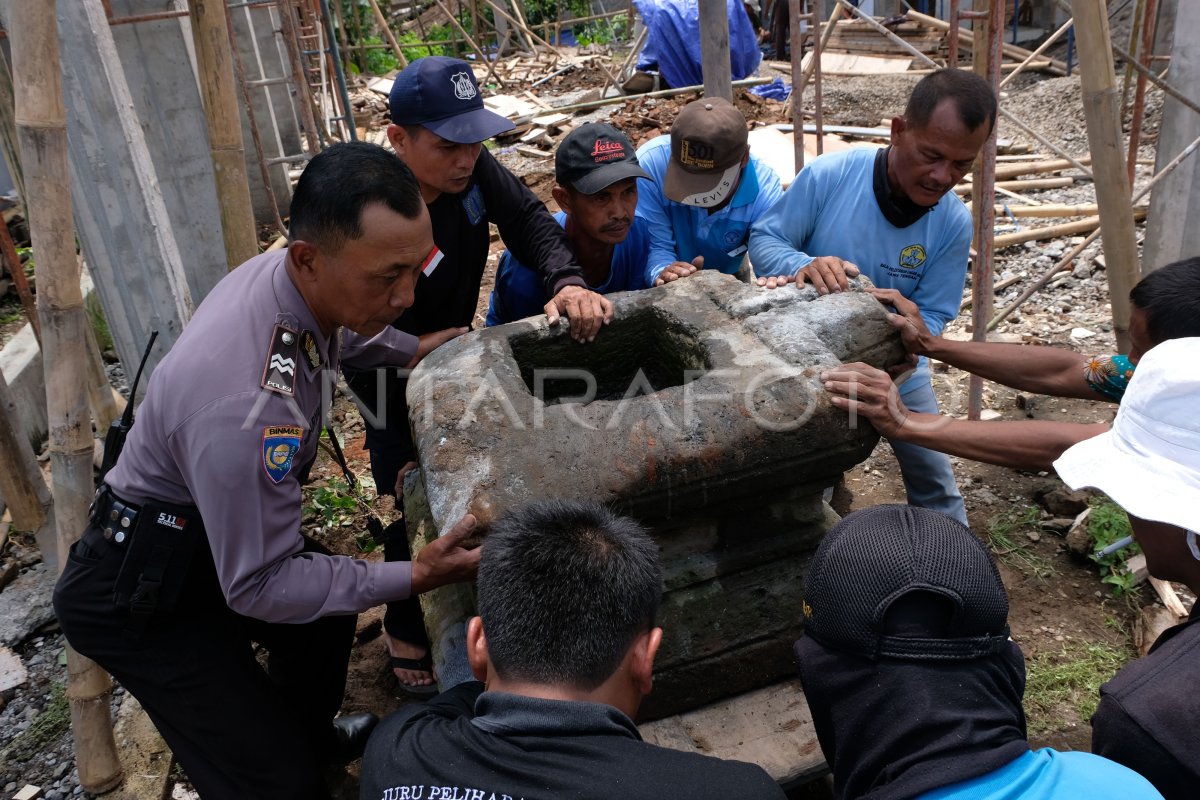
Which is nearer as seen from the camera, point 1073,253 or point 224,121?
point 224,121

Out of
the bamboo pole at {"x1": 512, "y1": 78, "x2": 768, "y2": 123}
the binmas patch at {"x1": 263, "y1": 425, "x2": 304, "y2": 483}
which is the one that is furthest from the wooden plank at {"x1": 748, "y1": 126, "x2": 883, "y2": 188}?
the binmas patch at {"x1": 263, "y1": 425, "x2": 304, "y2": 483}

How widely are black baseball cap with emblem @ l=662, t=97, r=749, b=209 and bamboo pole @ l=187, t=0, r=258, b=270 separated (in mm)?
1456

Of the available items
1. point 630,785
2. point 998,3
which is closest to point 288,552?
point 630,785

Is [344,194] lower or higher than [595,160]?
higher

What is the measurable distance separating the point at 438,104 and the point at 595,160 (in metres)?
0.54

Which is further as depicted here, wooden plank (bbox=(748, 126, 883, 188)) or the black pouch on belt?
wooden plank (bbox=(748, 126, 883, 188))

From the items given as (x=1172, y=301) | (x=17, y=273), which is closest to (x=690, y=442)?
(x=1172, y=301)

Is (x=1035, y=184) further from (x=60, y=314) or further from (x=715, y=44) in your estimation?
(x=60, y=314)

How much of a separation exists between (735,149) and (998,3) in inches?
45.0

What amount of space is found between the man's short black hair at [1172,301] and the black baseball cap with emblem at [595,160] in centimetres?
148

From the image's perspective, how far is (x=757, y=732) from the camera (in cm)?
211

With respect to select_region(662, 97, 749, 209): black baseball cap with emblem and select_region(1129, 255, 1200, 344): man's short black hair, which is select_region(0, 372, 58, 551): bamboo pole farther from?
select_region(1129, 255, 1200, 344): man's short black hair

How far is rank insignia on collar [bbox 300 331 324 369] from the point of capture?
1.94m

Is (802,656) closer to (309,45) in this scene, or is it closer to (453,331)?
(453,331)
